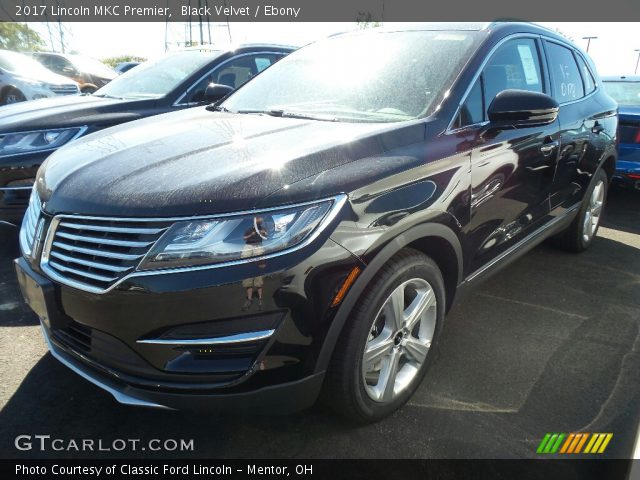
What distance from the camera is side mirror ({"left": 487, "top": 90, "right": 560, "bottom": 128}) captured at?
2307 millimetres

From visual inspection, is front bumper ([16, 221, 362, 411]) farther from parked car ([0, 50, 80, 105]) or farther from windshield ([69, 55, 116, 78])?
windshield ([69, 55, 116, 78])

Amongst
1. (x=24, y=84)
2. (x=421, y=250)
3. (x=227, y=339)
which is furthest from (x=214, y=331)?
(x=24, y=84)

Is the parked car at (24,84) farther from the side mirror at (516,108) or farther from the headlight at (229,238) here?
the headlight at (229,238)

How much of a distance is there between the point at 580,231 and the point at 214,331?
3.57m

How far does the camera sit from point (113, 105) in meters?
4.11

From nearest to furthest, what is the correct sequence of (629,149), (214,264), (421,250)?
(214,264), (421,250), (629,149)

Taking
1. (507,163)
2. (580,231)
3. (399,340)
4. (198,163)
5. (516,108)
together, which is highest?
(516,108)

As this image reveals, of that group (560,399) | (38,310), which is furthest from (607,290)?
(38,310)

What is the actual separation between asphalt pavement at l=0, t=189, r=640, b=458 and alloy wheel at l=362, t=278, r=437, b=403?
18cm

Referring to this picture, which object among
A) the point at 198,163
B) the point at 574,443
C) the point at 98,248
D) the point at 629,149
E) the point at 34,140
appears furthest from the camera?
the point at 629,149

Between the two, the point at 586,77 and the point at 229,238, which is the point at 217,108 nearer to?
the point at 229,238

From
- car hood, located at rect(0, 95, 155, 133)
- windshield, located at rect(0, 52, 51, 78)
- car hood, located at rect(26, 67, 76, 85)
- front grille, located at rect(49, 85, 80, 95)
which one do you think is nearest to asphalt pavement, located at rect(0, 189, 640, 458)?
car hood, located at rect(0, 95, 155, 133)

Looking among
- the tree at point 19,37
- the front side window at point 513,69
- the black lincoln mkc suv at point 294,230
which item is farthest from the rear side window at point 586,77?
the tree at point 19,37

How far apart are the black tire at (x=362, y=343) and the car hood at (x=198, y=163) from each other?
0.44m
